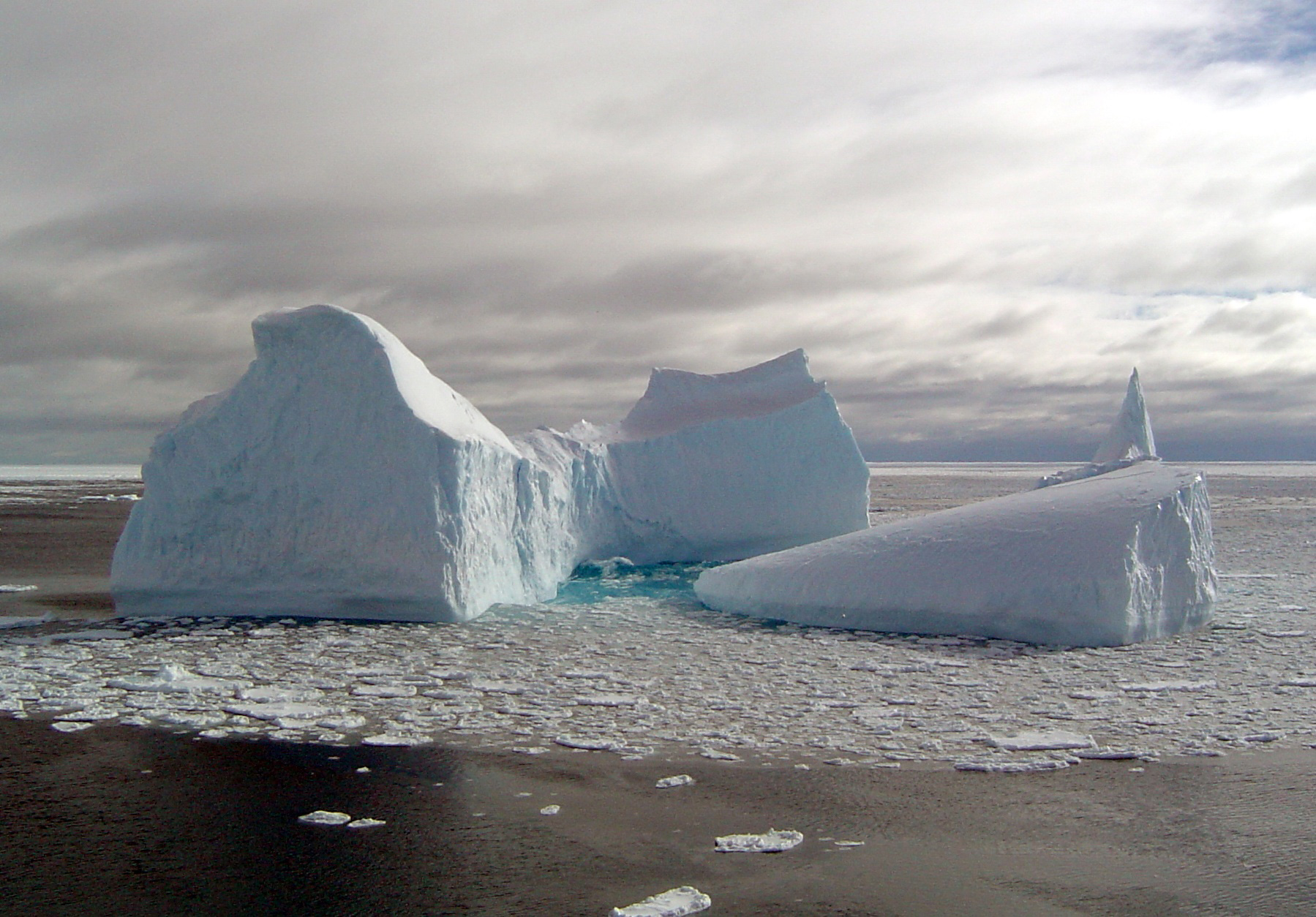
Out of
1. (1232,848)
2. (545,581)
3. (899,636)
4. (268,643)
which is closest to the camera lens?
(1232,848)

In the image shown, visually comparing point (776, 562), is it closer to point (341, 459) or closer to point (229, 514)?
point (341, 459)

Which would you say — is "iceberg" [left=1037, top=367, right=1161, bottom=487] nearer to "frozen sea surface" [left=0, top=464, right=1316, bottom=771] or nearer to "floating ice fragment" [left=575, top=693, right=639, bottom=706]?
"frozen sea surface" [left=0, top=464, right=1316, bottom=771]

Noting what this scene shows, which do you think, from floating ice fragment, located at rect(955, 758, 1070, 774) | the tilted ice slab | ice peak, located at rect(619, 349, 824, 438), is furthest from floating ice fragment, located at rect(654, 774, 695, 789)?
ice peak, located at rect(619, 349, 824, 438)

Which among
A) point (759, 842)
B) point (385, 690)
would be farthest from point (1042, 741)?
point (385, 690)

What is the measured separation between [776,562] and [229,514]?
5.64 m

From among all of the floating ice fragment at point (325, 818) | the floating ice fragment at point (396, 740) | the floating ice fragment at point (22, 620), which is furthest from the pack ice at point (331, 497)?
the floating ice fragment at point (325, 818)

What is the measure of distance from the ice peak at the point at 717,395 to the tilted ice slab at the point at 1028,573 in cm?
572

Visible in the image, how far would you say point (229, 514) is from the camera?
10352 mm

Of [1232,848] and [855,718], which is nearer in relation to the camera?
[1232,848]

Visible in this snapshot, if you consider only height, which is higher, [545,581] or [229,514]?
[229,514]

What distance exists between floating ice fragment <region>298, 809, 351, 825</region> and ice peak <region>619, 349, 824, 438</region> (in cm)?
1167

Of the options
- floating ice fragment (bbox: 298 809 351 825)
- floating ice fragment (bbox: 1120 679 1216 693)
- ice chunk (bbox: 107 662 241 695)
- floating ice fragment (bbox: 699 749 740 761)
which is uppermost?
ice chunk (bbox: 107 662 241 695)

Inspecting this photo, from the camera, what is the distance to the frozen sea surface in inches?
222

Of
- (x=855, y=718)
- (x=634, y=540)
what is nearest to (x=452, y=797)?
(x=855, y=718)
